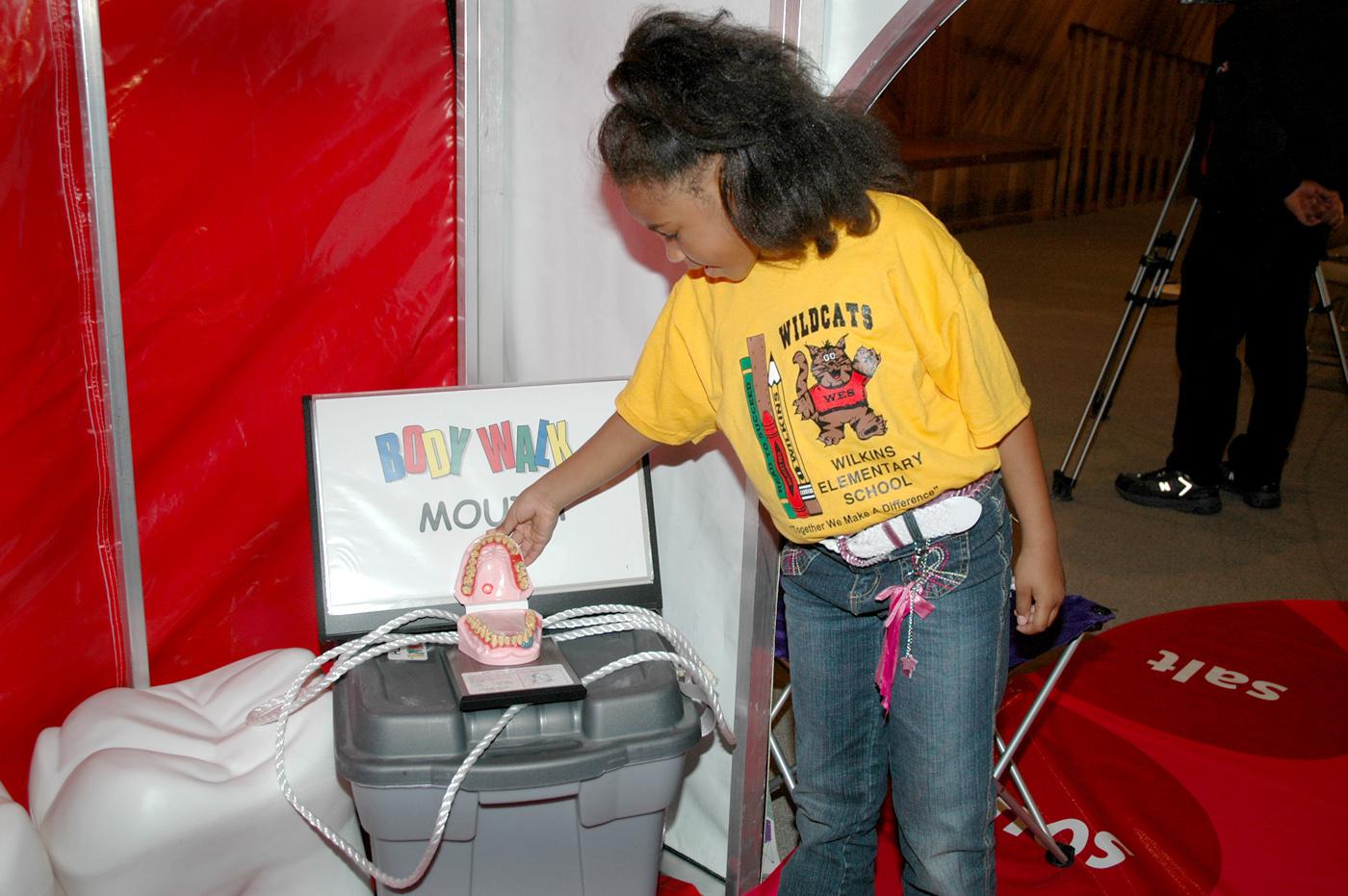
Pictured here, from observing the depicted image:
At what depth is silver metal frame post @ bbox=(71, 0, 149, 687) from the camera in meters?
1.57

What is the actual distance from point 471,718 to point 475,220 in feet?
2.95

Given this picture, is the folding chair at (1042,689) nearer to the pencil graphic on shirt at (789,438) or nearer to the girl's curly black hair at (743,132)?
the pencil graphic on shirt at (789,438)

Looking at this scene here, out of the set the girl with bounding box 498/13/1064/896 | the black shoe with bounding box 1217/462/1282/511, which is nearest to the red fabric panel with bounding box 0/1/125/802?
the girl with bounding box 498/13/1064/896

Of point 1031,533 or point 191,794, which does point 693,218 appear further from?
point 191,794

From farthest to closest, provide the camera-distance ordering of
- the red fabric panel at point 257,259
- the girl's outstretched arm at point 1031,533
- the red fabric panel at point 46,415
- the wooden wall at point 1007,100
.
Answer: the wooden wall at point 1007,100, the red fabric panel at point 257,259, the red fabric panel at point 46,415, the girl's outstretched arm at point 1031,533

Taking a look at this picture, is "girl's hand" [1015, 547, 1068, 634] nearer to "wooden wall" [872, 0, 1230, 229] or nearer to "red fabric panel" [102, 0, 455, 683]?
"red fabric panel" [102, 0, 455, 683]

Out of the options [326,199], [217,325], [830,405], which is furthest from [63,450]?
[830,405]

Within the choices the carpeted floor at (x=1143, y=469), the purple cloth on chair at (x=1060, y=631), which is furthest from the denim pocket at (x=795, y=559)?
the carpeted floor at (x=1143, y=469)

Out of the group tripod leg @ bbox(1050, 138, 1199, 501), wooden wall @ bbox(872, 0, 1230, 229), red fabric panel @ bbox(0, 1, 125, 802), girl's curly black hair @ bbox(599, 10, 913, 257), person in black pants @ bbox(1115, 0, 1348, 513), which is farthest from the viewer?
wooden wall @ bbox(872, 0, 1230, 229)

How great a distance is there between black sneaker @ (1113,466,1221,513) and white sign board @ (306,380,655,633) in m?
2.51

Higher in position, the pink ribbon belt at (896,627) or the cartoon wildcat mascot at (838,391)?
the cartoon wildcat mascot at (838,391)

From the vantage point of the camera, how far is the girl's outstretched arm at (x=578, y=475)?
157 cm

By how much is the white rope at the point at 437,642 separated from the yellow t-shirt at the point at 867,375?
0.25 meters

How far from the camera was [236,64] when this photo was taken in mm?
1709
